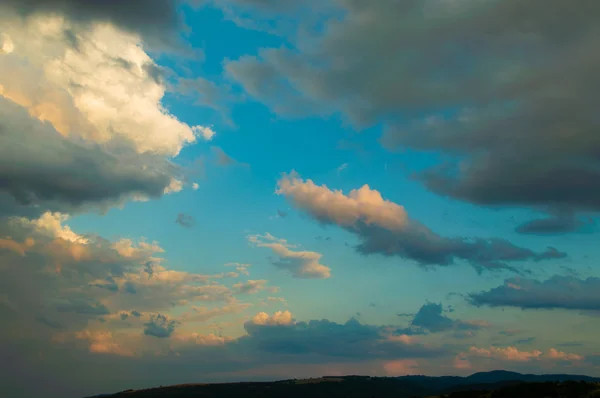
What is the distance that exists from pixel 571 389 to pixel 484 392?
4018cm

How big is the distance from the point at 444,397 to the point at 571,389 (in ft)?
192

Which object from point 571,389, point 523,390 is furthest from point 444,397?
point 571,389

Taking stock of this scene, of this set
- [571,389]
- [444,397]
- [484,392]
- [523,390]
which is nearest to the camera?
[571,389]

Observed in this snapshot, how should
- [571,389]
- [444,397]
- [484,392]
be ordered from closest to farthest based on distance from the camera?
[571,389] → [484,392] → [444,397]

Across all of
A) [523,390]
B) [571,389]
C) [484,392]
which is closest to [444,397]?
[484,392]

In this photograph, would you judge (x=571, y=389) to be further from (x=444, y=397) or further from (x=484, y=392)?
(x=444, y=397)

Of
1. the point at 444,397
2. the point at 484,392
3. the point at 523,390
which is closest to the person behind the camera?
the point at 523,390

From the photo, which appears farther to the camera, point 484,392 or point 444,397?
point 444,397

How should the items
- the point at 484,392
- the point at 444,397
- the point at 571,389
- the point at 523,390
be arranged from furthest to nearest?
the point at 444,397, the point at 484,392, the point at 523,390, the point at 571,389

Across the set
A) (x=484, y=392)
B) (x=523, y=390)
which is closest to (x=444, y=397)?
(x=484, y=392)

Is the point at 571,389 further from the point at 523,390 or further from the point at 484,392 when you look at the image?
the point at 484,392

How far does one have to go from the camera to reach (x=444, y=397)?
614ft

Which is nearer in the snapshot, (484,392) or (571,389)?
(571,389)

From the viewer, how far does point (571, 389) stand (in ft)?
453
